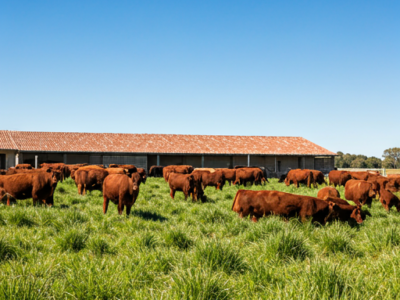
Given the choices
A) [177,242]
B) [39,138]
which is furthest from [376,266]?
[39,138]

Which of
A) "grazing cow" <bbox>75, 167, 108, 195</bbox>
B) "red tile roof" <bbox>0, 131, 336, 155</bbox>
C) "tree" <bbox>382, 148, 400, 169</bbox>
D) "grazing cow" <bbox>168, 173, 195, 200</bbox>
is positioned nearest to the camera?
"grazing cow" <bbox>168, 173, 195, 200</bbox>

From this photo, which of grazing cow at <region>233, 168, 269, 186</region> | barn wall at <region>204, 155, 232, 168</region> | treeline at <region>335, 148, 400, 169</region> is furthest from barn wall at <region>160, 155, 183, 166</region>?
treeline at <region>335, 148, 400, 169</region>

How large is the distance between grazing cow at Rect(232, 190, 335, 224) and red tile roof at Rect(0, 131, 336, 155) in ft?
103

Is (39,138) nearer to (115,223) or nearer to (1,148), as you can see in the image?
(1,148)

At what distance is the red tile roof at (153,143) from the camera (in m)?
37.9

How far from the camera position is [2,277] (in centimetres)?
359

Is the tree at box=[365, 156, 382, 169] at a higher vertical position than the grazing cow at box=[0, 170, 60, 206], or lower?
lower

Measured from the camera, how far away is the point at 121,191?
9.21 m

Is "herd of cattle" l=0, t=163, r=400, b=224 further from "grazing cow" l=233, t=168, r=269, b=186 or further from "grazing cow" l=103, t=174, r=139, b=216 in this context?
"grazing cow" l=233, t=168, r=269, b=186

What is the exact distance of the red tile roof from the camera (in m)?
37.9

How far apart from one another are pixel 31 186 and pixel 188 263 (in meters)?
7.72

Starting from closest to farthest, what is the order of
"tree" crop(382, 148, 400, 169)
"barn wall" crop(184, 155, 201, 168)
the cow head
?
the cow head, "barn wall" crop(184, 155, 201, 168), "tree" crop(382, 148, 400, 169)

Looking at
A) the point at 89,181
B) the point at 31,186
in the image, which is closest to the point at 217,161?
the point at 89,181

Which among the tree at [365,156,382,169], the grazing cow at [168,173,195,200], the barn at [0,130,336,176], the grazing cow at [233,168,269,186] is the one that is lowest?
the tree at [365,156,382,169]
